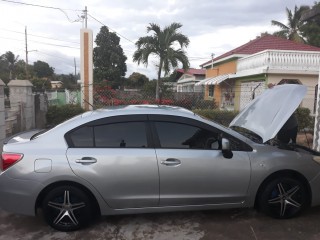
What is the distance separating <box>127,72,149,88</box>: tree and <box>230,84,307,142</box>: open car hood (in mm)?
35713

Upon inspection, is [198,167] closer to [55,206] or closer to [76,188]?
[76,188]

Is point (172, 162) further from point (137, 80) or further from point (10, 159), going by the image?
point (137, 80)

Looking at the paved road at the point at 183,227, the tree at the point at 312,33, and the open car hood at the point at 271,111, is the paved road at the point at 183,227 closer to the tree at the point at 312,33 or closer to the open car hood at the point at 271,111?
the open car hood at the point at 271,111

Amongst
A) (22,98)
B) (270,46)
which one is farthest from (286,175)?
(270,46)

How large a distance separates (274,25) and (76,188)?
124 feet

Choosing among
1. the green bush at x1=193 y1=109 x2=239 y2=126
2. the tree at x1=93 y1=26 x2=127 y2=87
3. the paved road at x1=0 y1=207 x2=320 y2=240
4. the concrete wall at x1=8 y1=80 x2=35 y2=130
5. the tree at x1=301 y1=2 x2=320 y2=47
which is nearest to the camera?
the paved road at x1=0 y1=207 x2=320 y2=240

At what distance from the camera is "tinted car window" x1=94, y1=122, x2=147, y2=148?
12.3ft

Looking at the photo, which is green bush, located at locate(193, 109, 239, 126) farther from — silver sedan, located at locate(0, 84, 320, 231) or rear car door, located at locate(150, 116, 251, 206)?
rear car door, located at locate(150, 116, 251, 206)

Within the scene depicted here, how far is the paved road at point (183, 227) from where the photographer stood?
12.1 ft

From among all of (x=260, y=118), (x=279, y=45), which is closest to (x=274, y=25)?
(x=279, y=45)

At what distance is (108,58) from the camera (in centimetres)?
3938

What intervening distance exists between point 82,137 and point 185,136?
1212mm

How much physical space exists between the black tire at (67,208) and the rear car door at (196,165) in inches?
35.1

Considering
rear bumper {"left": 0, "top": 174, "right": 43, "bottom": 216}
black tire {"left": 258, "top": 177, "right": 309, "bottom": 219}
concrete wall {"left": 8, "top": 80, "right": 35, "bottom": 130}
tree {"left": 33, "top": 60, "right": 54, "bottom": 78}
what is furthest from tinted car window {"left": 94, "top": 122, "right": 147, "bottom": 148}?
tree {"left": 33, "top": 60, "right": 54, "bottom": 78}
